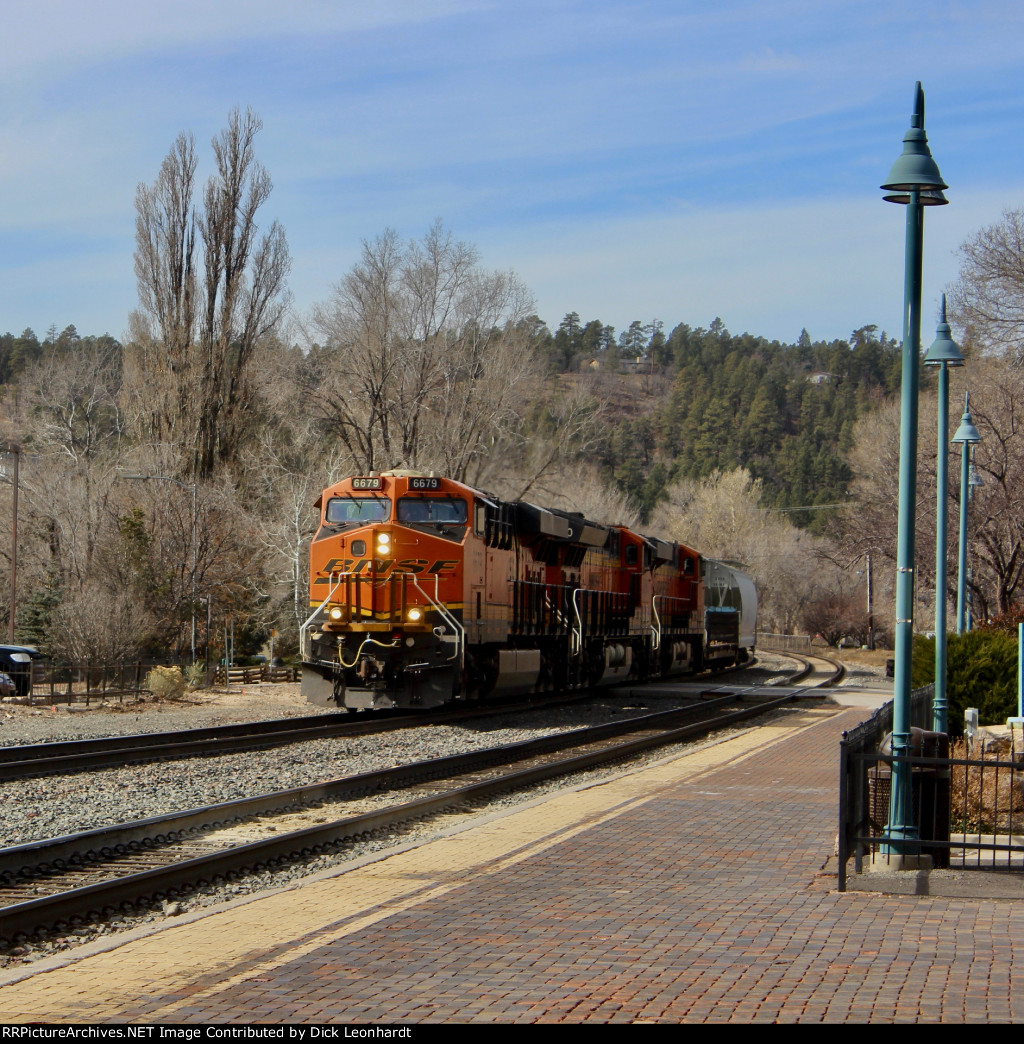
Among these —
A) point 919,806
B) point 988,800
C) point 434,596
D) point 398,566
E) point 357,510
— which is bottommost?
point 988,800

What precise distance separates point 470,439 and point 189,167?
59.7 ft

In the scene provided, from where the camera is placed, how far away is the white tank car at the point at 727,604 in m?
44.2

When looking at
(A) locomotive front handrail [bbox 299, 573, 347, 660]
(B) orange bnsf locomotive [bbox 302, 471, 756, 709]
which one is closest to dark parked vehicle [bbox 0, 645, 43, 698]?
(A) locomotive front handrail [bbox 299, 573, 347, 660]

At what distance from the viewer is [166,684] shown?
1086 inches

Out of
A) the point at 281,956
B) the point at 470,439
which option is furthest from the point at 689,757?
the point at 470,439

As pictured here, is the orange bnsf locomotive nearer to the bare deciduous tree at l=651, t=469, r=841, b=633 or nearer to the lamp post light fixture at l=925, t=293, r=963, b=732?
the lamp post light fixture at l=925, t=293, r=963, b=732

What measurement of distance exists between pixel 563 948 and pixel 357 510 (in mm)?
14970

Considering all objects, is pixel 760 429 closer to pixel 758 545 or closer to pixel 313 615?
pixel 758 545

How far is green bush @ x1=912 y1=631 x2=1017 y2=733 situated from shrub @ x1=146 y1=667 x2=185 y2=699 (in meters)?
16.6

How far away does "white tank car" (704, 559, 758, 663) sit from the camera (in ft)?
145

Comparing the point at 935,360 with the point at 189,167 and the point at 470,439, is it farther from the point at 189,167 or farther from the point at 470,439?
the point at 189,167

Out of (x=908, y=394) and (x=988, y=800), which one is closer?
(x=908, y=394)

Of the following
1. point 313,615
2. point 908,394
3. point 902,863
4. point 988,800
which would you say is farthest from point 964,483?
point 902,863
